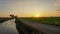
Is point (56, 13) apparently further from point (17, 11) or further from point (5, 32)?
point (5, 32)

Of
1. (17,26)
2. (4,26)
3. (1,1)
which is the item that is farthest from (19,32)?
(1,1)

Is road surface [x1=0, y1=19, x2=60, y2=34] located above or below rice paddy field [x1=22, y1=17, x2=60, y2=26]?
below

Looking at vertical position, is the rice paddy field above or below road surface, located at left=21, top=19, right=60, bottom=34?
above

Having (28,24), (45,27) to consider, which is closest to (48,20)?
(45,27)

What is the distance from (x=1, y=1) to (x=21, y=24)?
33 cm

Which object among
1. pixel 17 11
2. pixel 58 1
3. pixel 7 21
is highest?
pixel 58 1

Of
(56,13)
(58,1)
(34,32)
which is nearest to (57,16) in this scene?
(56,13)

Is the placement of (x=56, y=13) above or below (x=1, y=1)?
below

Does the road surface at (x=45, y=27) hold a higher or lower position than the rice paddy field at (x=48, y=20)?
lower

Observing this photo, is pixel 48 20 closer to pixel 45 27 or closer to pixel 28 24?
pixel 45 27

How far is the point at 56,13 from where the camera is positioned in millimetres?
1499

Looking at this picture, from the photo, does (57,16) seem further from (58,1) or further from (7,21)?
(7,21)

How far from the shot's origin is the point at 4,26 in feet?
4.75

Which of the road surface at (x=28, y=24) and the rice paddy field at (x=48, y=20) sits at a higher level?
the rice paddy field at (x=48, y=20)
